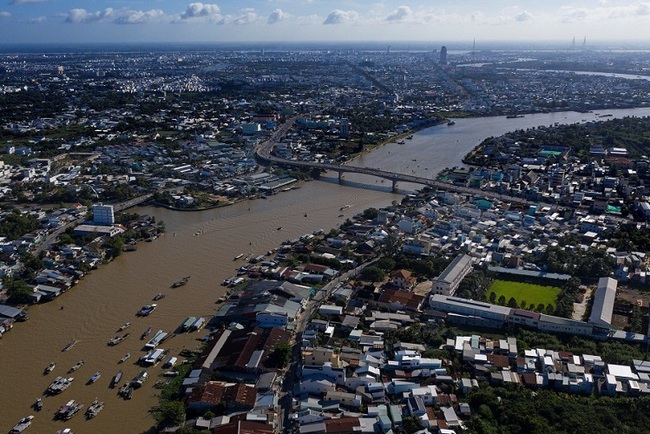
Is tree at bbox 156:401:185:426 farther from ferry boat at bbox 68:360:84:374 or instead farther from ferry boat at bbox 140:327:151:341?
ferry boat at bbox 140:327:151:341

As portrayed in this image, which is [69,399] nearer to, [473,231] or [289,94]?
[473,231]

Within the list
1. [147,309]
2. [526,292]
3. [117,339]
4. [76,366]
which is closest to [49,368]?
[76,366]

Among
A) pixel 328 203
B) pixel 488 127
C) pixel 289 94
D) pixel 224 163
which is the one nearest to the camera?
pixel 328 203

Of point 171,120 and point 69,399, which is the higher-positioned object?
point 171,120

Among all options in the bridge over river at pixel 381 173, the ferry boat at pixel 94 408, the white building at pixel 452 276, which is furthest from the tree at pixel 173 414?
the bridge over river at pixel 381 173

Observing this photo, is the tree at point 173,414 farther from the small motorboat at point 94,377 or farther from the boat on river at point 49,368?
the boat on river at point 49,368

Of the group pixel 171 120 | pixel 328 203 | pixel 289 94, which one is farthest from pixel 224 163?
pixel 289 94
